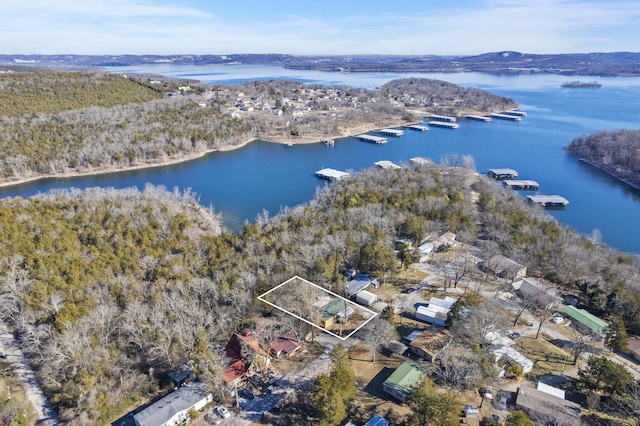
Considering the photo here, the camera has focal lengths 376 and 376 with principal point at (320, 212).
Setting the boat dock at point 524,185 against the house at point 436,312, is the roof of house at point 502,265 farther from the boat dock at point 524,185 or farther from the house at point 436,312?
the boat dock at point 524,185

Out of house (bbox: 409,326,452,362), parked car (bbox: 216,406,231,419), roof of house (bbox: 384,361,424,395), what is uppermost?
house (bbox: 409,326,452,362)

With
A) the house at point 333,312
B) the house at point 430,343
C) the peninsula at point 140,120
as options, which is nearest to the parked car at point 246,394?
the house at point 333,312

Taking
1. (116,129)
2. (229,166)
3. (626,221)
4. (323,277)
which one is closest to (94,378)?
(323,277)

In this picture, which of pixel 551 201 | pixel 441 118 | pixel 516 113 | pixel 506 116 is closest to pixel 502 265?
pixel 551 201

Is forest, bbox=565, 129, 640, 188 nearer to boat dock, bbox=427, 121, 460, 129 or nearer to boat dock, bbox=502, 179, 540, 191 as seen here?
boat dock, bbox=502, 179, 540, 191

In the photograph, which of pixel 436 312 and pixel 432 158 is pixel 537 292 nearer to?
pixel 436 312

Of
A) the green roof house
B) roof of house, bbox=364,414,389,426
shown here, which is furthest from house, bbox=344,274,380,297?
the green roof house
